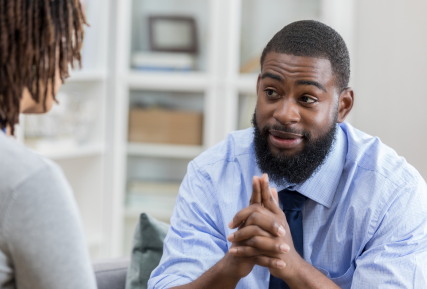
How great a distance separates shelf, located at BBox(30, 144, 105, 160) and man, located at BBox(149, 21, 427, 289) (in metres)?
1.24

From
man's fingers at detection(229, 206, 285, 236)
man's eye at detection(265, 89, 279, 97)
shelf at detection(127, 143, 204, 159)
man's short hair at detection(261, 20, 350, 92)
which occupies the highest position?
man's short hair at detection(261, 20, 350, 92)

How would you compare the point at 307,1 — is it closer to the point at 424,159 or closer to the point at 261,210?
the point at 424,159

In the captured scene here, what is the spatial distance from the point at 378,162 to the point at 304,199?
22 centimetres

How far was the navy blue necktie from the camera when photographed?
4.06 feet

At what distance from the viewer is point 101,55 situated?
8.82 feet

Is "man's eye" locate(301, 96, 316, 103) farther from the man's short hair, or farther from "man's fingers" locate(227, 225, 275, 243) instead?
"man's fingers" locate(227, 225, 275, 243)

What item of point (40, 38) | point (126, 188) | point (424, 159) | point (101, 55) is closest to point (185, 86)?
point (101, 55)

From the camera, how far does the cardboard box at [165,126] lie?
2.78m

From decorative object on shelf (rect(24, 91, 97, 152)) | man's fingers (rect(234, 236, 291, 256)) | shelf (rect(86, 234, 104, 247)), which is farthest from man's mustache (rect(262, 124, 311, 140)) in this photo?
shelf (rect(86, 234, 104, 247))

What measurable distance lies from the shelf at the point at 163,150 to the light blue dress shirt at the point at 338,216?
1.34 m

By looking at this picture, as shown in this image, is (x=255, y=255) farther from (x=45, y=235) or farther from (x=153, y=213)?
(x=153, y=213)

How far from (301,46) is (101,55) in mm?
1670

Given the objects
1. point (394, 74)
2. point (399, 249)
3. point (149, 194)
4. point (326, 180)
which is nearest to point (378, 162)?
point (326, 180)

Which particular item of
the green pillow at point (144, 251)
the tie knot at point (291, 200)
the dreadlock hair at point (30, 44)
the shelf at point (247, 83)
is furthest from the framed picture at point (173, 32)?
the dreadlock hair at point (30, 44)
